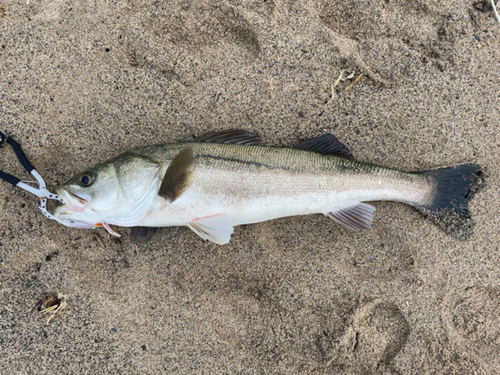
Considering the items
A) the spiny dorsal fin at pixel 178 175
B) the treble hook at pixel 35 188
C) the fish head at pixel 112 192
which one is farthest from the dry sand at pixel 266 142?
the spiny dorsal fin at pixel 178 175

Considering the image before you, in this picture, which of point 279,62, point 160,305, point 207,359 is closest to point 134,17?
point 279,62

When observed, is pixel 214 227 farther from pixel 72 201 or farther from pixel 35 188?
pixel 35 188

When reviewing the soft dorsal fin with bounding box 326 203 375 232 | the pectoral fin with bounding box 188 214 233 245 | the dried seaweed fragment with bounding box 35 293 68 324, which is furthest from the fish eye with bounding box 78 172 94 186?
the soft dorsal fin with bounding box 326 203 375 232

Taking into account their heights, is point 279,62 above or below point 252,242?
above

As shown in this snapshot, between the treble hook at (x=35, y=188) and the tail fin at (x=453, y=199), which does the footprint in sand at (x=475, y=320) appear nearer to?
the tail fin at (x=453, y=199)

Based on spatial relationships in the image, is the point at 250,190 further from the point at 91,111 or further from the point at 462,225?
the point at 462,225

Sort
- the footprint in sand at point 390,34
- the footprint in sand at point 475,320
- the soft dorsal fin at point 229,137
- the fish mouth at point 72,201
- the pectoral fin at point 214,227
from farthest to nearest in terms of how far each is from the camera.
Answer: the footprint in sand at point 390,34
the footprint in sand at point 475,320
the soft dorsal fin at point 229,137
the pectoral fin at point 214,227
the fish mouth at point 72,201
